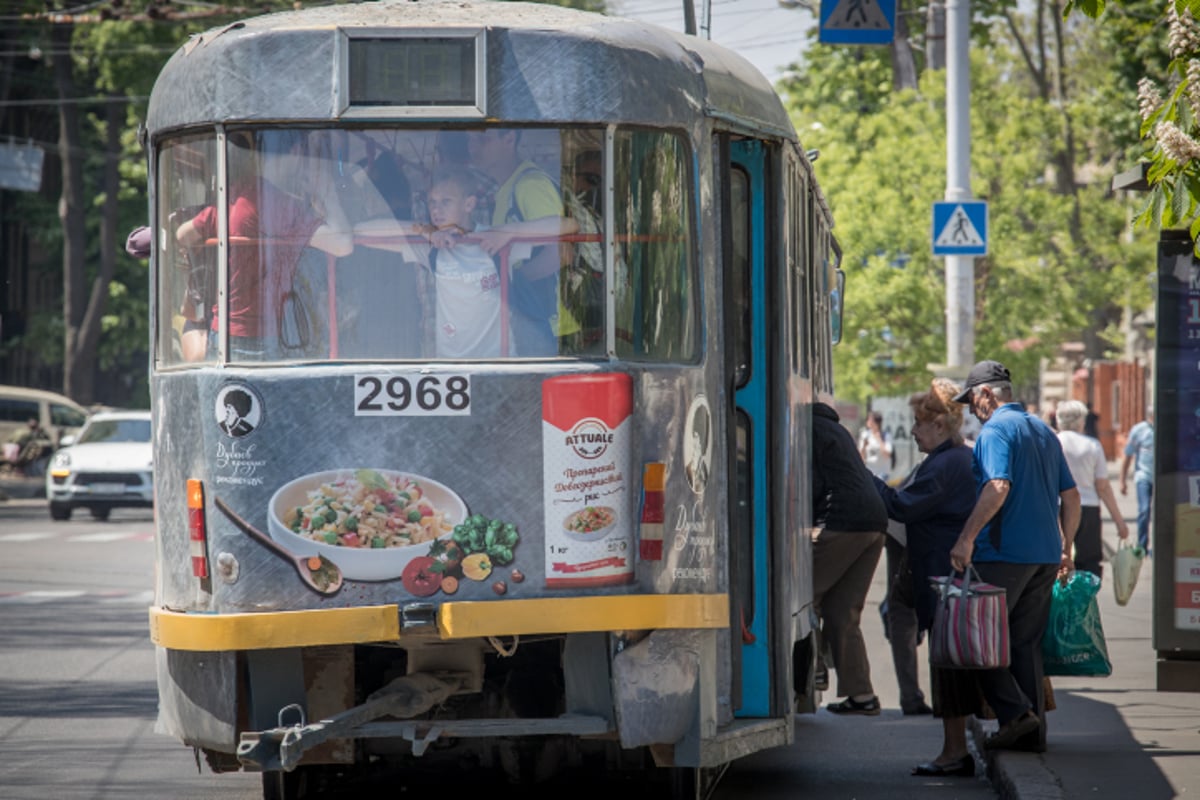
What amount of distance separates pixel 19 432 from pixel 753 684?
3248 centimetres

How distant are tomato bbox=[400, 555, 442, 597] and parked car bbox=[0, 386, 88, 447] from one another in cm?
3378

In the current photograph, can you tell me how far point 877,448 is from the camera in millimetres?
28078

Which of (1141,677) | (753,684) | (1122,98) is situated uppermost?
(1122,98)

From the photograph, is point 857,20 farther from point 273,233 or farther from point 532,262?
point 273,233

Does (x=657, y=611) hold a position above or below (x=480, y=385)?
below

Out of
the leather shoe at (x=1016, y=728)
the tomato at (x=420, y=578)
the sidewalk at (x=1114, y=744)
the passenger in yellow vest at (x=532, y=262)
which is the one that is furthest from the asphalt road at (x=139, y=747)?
the passenger in yellow vest at (x=532, y=262)

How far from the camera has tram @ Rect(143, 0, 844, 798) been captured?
6598 mm

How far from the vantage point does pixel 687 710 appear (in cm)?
688

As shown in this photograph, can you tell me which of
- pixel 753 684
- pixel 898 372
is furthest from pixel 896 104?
pixel 753 684

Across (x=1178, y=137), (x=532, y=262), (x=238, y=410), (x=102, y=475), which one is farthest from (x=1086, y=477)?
(x=102, y=475)

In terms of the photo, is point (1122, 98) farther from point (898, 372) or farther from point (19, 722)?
point (19, 722)

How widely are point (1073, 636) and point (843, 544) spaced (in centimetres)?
→ 114

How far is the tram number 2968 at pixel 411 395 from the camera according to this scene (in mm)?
6605

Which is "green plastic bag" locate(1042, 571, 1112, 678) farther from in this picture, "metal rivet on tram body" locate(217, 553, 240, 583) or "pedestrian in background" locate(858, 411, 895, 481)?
"pedestrian in background" locate(858, 411, 895, 481)
